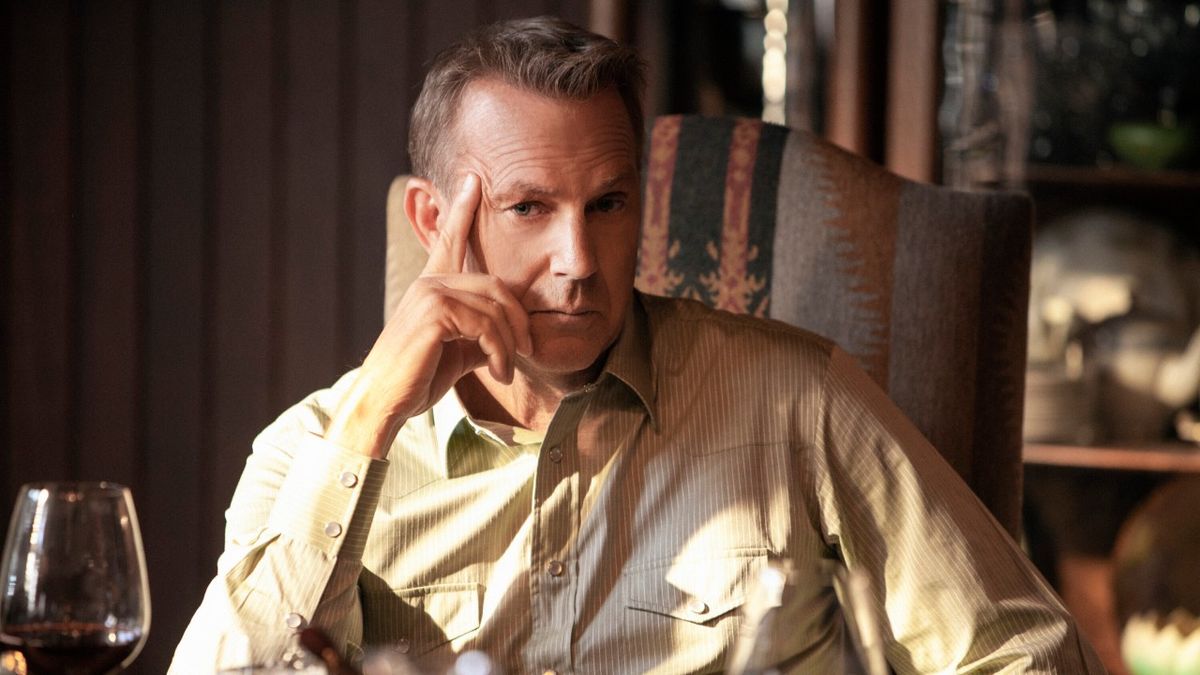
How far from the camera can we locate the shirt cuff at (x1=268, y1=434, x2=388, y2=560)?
128 cm

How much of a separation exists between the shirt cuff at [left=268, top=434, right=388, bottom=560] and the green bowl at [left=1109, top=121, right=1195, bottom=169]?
5.92 ft

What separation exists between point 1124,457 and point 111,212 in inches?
77.8

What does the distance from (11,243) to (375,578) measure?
5.51ft

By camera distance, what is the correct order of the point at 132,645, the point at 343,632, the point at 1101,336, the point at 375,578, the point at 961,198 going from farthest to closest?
the point at 1101,336, the point at 961,198, the point at 375,578, the point at 343,632, the point at 132,645

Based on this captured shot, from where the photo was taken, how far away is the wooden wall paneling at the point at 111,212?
2738 millimetres

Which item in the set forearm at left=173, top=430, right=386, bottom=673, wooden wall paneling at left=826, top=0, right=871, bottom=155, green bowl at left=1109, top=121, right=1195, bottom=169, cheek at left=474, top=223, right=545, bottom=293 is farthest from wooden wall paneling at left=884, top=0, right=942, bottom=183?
forearm at left=173, top=430, right=386, bottom=673

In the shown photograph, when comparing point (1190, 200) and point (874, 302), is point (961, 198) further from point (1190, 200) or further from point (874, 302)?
point (1190, 200)

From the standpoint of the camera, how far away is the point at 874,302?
1.64 meters

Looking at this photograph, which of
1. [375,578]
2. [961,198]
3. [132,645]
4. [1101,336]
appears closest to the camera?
[132,645]

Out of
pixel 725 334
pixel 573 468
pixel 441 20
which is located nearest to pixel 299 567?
pixel 573 468

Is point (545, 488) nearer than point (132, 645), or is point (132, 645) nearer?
point (132, 645)

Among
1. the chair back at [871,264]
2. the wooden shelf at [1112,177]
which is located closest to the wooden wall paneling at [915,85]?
the wooden shelf at [1112,177]

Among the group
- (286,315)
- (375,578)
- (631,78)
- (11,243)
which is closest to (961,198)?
(631,78)

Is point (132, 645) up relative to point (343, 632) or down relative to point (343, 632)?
up
